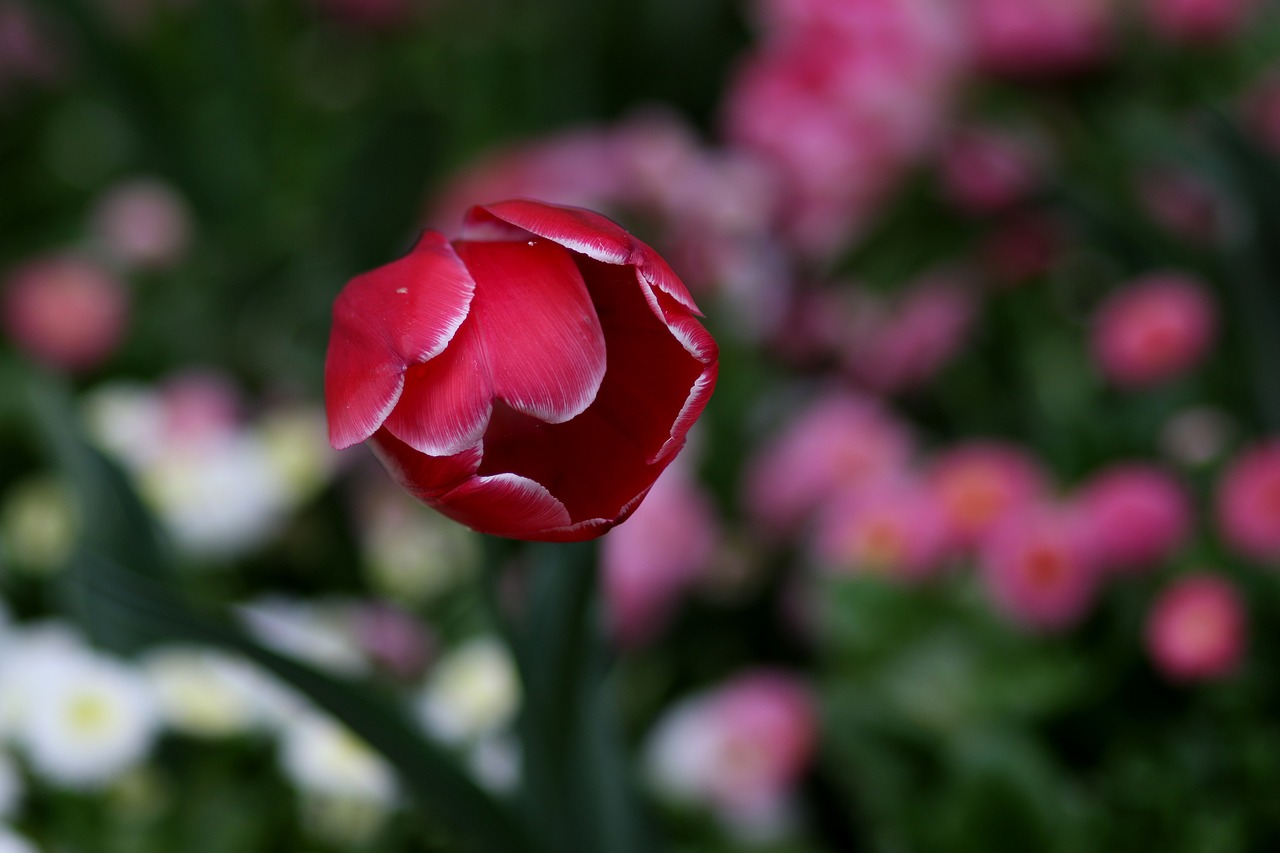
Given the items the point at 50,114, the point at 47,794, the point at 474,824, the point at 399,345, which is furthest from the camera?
the point at 50,114

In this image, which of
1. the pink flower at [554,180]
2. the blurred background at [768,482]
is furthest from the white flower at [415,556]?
the pink flower at [554,180]

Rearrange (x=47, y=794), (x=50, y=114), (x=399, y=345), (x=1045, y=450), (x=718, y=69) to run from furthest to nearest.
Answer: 1. (x=50, y=114)
2. (x=718, y=69)
3. (x=1045, y=450)
4. (x=47, y=794)
5. (x=399, y=345)

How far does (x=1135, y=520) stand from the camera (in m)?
0.57

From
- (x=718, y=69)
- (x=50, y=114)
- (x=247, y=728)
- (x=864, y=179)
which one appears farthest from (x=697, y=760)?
(x=50, y=114)

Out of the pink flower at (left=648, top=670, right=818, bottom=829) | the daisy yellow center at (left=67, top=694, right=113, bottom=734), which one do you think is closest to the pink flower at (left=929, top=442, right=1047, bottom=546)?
the pink flower at (left=648, top=670, right=818, bottom=829)

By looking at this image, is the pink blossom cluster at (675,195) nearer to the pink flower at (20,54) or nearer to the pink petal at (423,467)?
the pink petal at (423,467)

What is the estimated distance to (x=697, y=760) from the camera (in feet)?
2.15

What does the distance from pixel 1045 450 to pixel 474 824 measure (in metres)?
0.48

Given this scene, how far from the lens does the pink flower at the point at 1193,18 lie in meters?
0.80

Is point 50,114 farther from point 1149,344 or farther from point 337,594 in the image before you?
point 1149,344

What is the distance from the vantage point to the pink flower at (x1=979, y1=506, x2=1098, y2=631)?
58cm

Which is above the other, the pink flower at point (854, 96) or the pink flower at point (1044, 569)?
the pink flower at point (854, 96)

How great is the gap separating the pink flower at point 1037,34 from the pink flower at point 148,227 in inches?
26.9

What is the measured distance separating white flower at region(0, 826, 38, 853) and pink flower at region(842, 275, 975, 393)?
1.90 feet
